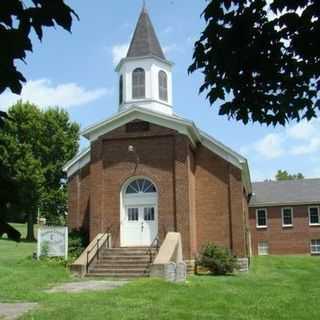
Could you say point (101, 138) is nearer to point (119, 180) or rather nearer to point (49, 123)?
point (119, 180)

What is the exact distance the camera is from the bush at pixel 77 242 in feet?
86.7

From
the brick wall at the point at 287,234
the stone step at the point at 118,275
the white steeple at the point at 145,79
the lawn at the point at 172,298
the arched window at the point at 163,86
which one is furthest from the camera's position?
the brick wall at the point at 287,234

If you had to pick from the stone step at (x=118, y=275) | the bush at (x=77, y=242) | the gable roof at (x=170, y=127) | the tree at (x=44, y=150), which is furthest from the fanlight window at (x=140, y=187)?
the tree at (x=44, y=150)

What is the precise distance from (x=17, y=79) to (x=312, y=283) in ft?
61.0

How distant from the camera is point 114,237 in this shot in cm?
2664

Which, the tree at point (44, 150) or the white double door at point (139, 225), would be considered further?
the tree at point (44, 150)

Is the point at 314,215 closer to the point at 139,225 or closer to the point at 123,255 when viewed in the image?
the point at 139,225

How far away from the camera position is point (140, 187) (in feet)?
89.3

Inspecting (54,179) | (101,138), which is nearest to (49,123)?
(54,179)

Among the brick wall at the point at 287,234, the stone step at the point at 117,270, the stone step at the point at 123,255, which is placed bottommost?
the stone step at the point at 117,270

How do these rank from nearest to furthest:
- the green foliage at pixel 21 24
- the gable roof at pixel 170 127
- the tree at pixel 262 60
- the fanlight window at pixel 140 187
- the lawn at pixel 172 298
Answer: the green foliage at pixel 21 24
the tree at pixel 262 60
the lawn at pixel 172 298
the gable roof at pixel 170 127
the fanlight window at pixel 140 187

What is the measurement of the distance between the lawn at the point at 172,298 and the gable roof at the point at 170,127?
706cm

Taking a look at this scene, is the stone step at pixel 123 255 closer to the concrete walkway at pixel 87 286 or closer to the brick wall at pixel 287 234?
the concrete walkway at pixel 87 286

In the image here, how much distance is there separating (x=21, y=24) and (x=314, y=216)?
145ft
